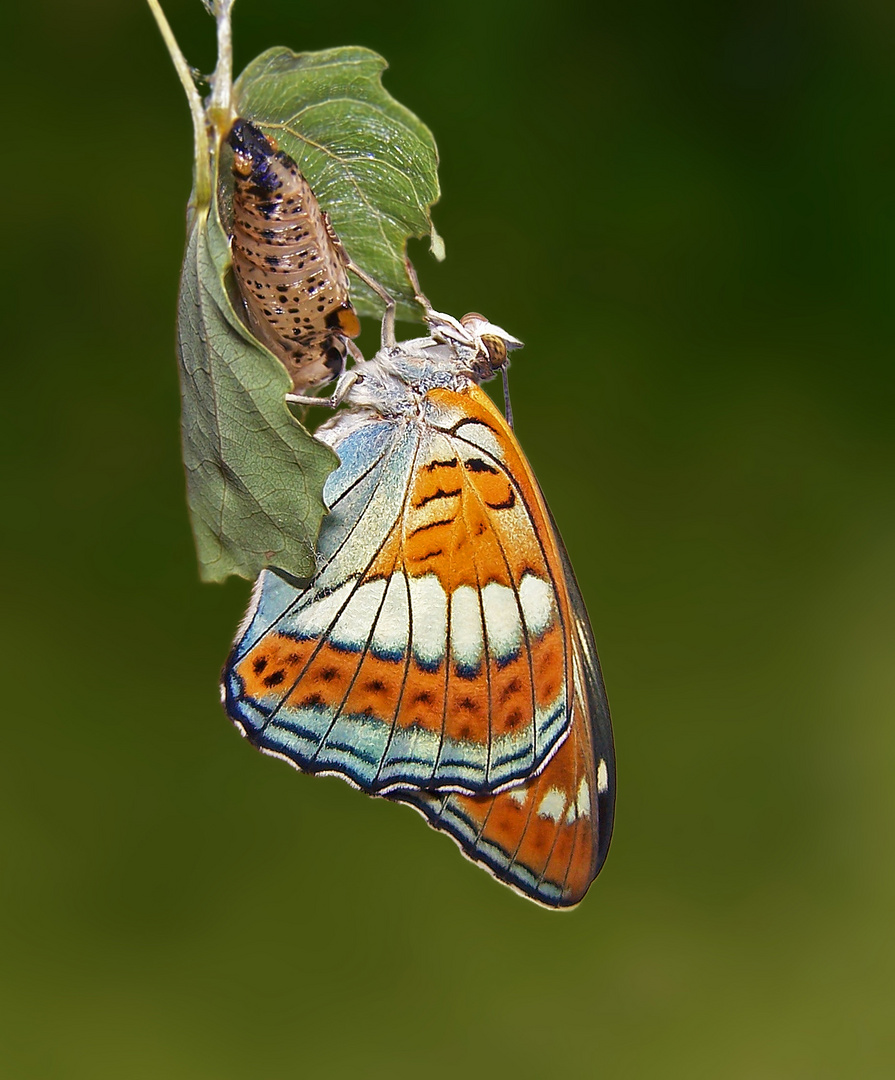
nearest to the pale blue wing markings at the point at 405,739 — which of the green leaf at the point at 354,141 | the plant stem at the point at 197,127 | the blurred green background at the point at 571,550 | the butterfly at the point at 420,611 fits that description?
the butterfly at the point at 420,611

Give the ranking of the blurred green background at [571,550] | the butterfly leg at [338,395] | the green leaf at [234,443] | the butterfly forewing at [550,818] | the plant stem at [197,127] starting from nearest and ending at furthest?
the plant stem at [197,127] < the green leaf at [234,443] < the butterfly leg at [338,395] < the butterfly forewing at [550,818] < the blurred green background at [571,550]

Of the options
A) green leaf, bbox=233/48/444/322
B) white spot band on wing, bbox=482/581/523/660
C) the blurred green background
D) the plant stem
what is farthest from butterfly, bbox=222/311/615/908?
the blurred green background

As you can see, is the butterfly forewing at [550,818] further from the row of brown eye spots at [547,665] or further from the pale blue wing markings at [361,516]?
the pale blue wing markings at [361,516]

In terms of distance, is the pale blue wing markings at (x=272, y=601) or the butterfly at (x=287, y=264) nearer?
the butterfly at (x=287, y=264)

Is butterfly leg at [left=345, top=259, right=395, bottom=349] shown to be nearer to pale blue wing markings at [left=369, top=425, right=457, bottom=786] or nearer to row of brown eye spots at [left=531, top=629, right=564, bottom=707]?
pale blue wing markings at [left=369, top=425, right=457, bottom=786]

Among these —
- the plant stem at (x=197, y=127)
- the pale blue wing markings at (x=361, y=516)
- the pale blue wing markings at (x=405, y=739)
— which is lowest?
the pale blue wing markings at (x=405, y=739)

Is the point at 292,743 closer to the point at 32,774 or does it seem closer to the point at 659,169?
the point at 32,774

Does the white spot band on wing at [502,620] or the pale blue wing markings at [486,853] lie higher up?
the white spot band on wing at [502,620]

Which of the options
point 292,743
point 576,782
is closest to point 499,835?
point 576,782
